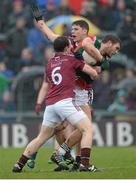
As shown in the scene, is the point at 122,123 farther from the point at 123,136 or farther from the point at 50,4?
the point at 50,4

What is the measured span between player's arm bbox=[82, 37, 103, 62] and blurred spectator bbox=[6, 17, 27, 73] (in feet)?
36.1

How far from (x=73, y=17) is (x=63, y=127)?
29.3 feet

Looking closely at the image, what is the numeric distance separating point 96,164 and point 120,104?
26.4 feet

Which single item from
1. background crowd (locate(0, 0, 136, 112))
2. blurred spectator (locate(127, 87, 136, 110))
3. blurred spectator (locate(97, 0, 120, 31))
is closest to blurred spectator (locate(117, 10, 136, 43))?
background crowd (locate(0, 0, 136, 112))

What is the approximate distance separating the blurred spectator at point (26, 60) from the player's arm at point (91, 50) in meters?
10.5

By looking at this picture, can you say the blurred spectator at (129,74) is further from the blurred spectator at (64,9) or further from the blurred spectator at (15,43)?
the blurred spectator at (15,43)

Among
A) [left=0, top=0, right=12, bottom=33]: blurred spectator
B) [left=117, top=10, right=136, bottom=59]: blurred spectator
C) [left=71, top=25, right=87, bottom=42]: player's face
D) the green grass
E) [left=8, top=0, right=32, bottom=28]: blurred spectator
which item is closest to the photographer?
the green grass

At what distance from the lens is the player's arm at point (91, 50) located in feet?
44.4

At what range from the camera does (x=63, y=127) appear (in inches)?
599

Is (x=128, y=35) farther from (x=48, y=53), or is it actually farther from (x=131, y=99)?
(x=48, y=53)

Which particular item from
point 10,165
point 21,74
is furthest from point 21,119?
point 10,165

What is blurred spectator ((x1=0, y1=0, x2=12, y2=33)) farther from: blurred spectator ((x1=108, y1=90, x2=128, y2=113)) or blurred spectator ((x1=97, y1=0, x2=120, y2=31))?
blurred spectator ((x1=108, y1=90, x2=128, y2=113))

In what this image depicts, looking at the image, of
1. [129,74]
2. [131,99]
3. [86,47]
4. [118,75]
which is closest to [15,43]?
[118,75]

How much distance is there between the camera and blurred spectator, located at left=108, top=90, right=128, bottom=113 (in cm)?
2333
